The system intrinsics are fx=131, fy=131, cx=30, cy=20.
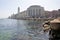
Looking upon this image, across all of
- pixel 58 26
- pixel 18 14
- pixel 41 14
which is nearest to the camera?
pixel 58 26

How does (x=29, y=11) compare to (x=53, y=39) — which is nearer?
(x=53, y=39)

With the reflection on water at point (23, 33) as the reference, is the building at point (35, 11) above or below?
above

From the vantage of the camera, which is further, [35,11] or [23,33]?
[35,11]

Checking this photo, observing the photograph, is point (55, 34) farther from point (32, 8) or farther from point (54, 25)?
point (32, 8)

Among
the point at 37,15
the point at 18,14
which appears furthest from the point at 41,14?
the point at 18,14

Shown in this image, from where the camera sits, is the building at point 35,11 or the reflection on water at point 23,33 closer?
the reflection on water at point 23,33

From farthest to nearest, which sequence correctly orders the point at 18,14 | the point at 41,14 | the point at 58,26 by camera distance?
1. the point at 18,14
2. the point at 41,14
3. the point at 58,26

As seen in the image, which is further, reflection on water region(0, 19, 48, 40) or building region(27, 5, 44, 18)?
building region(27, 5, 44, 18)

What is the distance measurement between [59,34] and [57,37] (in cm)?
49

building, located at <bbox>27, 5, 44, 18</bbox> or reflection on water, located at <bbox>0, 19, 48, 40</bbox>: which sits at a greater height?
building, located at <bbox>27, 5, 44, 18</bbox>

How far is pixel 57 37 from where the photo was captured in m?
14.3

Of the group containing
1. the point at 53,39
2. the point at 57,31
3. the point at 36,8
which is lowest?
the point at 53,39

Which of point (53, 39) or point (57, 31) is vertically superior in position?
point (57, 31)

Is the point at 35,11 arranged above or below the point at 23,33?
above
